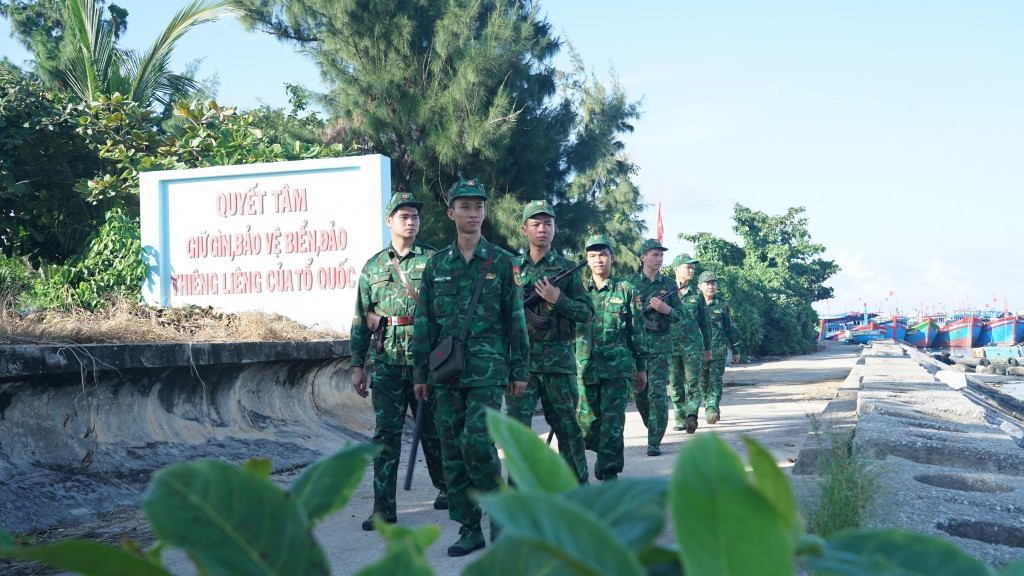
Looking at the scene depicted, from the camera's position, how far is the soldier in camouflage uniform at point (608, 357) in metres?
6.04

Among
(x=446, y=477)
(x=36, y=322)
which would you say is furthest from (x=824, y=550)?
(x=36, y=322)

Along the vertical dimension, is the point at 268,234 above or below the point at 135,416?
above

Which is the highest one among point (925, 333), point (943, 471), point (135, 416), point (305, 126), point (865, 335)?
point (305, 126)

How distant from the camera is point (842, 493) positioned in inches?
136

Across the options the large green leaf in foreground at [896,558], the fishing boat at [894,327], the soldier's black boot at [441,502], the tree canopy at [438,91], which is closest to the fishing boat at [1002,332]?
the fishing boat at [894,327]

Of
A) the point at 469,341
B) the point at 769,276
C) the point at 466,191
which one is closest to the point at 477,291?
the point at 469,341

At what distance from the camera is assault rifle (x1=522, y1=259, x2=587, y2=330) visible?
562 cm

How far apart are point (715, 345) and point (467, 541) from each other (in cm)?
699

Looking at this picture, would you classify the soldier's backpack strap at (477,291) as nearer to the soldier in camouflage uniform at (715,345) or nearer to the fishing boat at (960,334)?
the soldier in camouflage uniform at (715,345)

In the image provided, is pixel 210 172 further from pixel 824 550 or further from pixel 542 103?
pixel 824 550

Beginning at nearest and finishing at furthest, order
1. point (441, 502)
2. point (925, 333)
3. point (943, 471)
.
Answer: point (943, 471) < point (441, 502) < point (925, 333)

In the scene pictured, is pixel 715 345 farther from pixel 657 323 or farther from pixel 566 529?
pixel 566 529

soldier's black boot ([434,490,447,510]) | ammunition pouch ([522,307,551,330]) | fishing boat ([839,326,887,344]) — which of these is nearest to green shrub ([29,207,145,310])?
soldier's black boot ([434,490,447,510])

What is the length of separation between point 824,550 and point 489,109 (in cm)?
1314
